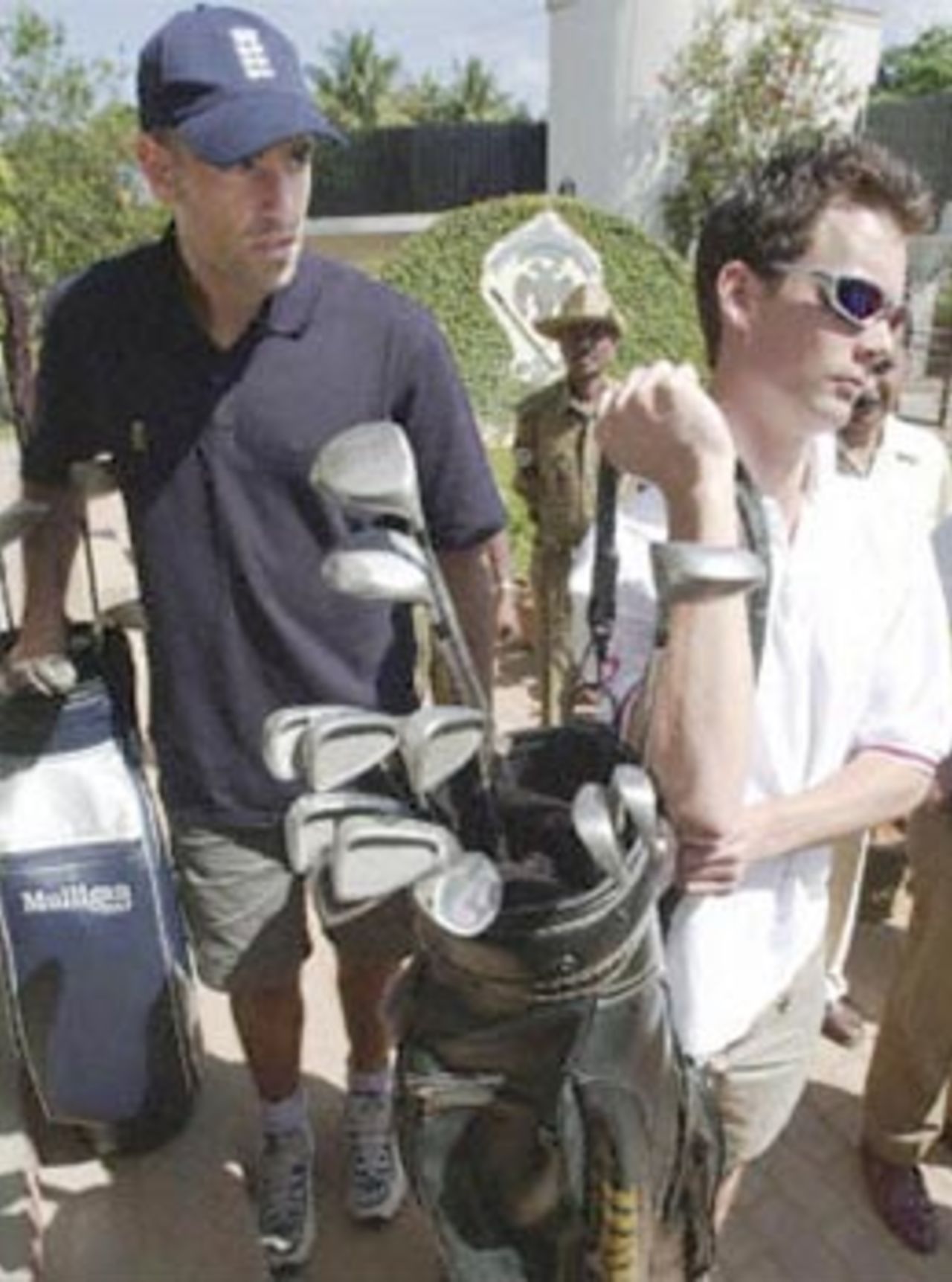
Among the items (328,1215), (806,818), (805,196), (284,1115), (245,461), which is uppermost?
(805,196)

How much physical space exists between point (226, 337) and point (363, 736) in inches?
41.8

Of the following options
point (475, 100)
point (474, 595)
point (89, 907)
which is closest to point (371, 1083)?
point (89, 907)

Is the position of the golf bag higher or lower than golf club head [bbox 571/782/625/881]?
lower

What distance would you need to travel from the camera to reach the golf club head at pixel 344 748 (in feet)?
4.95

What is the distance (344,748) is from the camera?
1517 mm

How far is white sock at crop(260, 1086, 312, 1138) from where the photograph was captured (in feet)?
9.71

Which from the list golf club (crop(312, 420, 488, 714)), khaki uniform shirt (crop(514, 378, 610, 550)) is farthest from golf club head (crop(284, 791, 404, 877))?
khaki uniform shirt (crop(514, 378, 610, 550))

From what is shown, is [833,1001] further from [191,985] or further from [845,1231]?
[191,985]

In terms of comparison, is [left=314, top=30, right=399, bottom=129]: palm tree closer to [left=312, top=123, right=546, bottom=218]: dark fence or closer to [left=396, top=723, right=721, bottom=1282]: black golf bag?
[left=312, top=123, right=546, bottom=218]: dark fence

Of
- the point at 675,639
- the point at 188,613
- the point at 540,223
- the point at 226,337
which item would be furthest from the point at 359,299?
the point at 540,223

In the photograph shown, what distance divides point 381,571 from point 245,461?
2.93 ft

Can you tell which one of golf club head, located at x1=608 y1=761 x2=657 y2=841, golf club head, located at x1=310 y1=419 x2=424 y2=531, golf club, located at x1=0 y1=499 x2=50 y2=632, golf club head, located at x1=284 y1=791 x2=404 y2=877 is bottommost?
golf club, located at x1=0 y1=499 x2=50 y2=632

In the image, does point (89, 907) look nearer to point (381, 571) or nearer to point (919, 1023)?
point (381, 571)

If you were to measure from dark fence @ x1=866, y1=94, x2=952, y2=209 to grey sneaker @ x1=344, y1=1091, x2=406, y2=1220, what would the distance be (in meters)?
24.0
